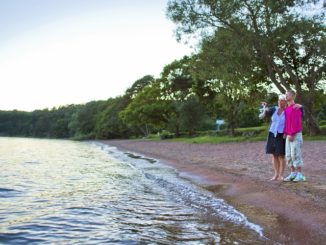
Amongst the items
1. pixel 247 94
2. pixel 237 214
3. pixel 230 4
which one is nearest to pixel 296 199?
pixel 237 214

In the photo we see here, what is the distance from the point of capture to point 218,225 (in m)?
7.14

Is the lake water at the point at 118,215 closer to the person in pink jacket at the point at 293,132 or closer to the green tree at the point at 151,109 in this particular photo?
the person in pink jacket at the point at 293,132

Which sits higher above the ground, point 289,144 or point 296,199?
point 289,144

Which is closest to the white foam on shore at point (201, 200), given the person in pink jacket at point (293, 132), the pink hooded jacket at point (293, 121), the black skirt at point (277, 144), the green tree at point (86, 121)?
the black skirt at point (277, 144)

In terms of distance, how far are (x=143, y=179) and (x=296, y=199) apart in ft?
23.8

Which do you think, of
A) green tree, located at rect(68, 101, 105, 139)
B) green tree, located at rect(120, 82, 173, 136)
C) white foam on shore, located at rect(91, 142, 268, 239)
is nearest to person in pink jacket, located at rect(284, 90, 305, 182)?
white foam on shore, located at rect(91, 142, 268, 239)

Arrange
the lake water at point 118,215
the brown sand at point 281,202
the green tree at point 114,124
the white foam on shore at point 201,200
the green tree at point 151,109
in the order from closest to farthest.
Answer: the brown sand at point 281,202
the lake water at point 118,215
the white foam on shore at point 201,200
the green tree at point 151,109
the green tree at point 114,124

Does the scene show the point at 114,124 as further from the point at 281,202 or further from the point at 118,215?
the point at 281,202

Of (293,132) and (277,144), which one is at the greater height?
(293,132)

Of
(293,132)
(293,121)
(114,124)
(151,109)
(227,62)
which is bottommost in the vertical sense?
(293,132)

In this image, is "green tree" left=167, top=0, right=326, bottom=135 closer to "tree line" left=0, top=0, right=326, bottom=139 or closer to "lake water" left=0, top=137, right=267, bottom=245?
"tree line" left=0, top=0, right=326, bottom=139

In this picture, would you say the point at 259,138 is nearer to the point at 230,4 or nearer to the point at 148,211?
the point at 230,4

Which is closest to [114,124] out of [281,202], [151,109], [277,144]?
[151,109]

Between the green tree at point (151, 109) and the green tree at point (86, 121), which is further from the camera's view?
the green tree at point (86, 121)
